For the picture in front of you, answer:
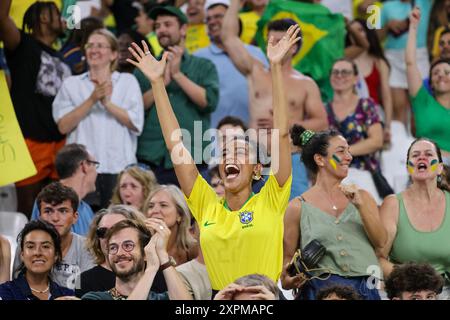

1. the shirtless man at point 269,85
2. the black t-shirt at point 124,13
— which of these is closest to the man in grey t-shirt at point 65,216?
the shirtless man at point 269,85

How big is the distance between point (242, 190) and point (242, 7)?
498 centimetres

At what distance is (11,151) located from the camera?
10344 mm

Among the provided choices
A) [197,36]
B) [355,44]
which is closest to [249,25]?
[197,36]

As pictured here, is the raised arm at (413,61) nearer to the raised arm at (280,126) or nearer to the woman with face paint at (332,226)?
the woman with face paint at (332,226)

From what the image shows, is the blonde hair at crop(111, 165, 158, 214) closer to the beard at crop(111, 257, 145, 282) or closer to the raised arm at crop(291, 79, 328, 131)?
the raised arm at crop(291, 79, 328, 131)

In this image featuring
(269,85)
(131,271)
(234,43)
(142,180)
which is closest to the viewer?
(131,271)

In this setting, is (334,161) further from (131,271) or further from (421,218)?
(131,271)

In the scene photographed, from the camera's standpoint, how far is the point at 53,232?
8.71 metres

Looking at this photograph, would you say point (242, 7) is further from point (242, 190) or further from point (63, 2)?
point (242, 190)

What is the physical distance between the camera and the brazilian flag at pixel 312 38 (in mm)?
12039

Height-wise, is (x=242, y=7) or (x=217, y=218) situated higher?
(x=242, y=7)

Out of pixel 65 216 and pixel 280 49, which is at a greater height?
pixel 280 49

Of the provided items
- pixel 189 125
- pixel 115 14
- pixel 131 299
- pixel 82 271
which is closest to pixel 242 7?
pixel 115 14

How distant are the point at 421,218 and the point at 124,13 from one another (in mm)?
4580
